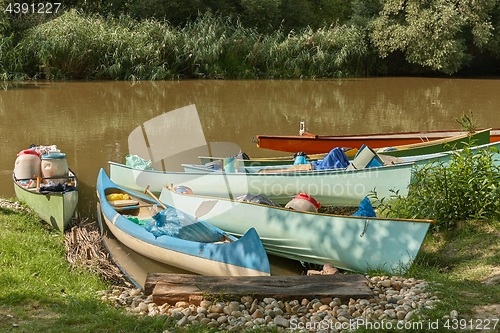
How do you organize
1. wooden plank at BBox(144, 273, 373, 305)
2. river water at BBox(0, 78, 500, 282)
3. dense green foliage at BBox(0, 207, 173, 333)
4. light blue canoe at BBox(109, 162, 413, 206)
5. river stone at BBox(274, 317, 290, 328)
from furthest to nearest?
1. river water at BBox(0, 78, 500, 282)
2. light blue canoe at BBox(109, 162, 413, 206)
3. wooden plank at BBox(144, 273, 373, 305)
4. river stone at BBox(274, 317, 290, 328)
5. dense green foliage at BBox(0, 207, 173, 333)

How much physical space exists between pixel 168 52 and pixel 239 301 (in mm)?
19012

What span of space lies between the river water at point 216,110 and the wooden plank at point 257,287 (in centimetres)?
398

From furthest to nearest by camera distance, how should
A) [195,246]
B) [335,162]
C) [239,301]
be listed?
[335,162]
[195,246]
[239,301]

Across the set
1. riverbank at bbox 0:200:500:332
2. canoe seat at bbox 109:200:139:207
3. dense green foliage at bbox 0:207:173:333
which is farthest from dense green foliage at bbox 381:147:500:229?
canoe seat at bbox 109:200:139:207

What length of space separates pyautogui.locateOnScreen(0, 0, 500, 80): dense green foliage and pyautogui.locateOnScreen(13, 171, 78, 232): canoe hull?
14.6m

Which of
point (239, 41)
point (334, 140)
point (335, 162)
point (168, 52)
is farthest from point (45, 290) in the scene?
point (239, 41)

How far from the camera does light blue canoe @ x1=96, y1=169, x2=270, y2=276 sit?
223 inches

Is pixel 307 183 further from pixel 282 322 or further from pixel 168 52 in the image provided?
pixel 168 52

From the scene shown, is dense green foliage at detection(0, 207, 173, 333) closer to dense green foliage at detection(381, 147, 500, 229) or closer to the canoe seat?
the canoe seat

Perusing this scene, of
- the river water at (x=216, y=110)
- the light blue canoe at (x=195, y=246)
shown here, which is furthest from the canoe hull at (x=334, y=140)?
the light blue canoe at (x=195, y=246)

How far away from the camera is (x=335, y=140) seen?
1059 centimetres

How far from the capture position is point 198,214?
7148mm

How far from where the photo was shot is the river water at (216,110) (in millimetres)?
11766

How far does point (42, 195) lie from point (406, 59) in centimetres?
2171
